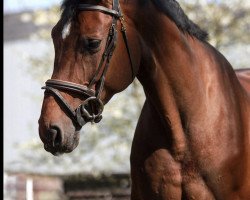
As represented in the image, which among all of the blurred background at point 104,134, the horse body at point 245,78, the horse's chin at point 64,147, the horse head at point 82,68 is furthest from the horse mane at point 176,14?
the blurred background at point 104,134

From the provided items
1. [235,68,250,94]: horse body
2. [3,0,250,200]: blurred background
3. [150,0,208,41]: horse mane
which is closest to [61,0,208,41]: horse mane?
[150,0,208,41]: horse mane

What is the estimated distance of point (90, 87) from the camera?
3801mm

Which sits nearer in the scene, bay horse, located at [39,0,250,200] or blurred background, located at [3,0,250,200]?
bay horse, located at [39,0,250,200]

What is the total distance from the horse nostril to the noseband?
0.40 ft

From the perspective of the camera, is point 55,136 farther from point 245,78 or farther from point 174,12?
point 245,78

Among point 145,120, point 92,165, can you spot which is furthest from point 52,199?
point 145,120

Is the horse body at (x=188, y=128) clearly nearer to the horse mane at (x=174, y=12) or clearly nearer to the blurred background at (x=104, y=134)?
the horse mane at (x=174, y=12)

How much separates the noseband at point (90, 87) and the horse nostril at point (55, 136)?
0.40 ft

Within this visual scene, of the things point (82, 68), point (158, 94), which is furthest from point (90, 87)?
point (158, 94)

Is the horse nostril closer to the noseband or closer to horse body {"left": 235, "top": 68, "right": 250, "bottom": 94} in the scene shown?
the noseband

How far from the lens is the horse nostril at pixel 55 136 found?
3.65 metres

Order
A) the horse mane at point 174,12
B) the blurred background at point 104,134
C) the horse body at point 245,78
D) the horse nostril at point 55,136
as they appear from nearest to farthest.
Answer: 1. the horse nostril at point 55,136
2. the horse mane at point 174,12
3. the horse body at point 245,78
4. the blurred background at point 104,134

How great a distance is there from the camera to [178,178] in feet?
13.4

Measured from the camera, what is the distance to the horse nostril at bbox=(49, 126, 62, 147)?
365cm
